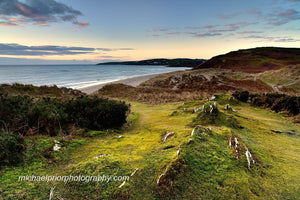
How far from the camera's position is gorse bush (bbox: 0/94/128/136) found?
652 centimetres

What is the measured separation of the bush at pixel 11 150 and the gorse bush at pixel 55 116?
4.96ft

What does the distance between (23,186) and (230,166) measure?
4169mm

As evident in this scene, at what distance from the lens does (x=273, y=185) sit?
10.7 feet

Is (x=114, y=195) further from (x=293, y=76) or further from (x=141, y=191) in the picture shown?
(x=293, y=76)

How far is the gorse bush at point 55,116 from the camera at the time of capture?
6.52 meters

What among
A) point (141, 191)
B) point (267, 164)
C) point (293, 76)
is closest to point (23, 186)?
point (141, 191)

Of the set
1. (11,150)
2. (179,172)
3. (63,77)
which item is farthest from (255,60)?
(63,77)

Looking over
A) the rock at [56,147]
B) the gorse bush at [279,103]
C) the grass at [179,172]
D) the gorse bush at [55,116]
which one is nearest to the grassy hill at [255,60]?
the gorse bush at [279,103]

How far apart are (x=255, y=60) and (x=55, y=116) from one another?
76.1 meters

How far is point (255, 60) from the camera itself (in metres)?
65.7

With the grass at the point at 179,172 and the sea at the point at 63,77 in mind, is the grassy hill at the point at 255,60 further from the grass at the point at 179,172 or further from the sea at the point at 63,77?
the grass at the point at 179,172

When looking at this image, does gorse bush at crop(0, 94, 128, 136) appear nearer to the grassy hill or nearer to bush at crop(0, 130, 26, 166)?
bush at crop(0, 130, 26, 166)

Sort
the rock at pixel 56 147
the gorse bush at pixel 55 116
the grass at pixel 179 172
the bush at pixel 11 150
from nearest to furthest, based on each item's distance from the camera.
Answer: the grass at pixel 179 172 → the bush at pixel 11 150 → the rock at pixel 56 147 → the gorse bush at pixel 55 116

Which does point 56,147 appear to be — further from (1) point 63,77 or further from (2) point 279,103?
(1) point 63,77
